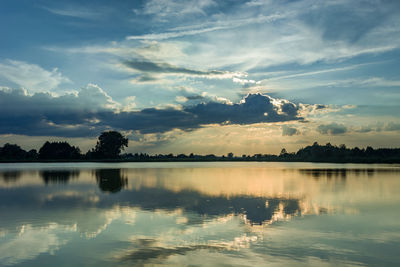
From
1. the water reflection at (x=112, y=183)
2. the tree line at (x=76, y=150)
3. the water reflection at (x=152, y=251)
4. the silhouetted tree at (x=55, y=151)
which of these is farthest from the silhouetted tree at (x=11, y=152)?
the water reflection at (x=152, y=251)

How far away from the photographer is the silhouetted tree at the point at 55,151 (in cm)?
18675

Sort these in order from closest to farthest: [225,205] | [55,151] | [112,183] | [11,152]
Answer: [225,205] → [112,183] → [55,151] → [11,152]

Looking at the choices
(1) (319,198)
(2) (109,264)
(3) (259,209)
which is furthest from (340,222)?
(2) (109,264)

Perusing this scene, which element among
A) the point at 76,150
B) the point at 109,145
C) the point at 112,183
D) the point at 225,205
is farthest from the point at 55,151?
the point at 225,205

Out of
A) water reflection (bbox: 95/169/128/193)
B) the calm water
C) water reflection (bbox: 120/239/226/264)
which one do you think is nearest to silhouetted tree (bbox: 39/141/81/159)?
water reflection (bbox: 95/169/128/193)

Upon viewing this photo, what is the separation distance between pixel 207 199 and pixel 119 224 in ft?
39.2

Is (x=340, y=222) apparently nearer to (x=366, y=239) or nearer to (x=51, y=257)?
(x=366, y=239)

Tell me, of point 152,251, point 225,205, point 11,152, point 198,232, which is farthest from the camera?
point 11,152

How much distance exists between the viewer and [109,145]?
187750 mm

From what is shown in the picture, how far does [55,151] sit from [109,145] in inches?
1160

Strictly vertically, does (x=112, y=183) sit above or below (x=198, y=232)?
above

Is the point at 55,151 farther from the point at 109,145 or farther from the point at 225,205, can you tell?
the point at 225,205

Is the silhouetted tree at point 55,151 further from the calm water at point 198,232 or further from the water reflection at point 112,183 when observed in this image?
the calm water at point 198,232

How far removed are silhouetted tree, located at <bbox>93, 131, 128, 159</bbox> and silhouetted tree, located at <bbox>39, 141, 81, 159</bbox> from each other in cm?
1461
